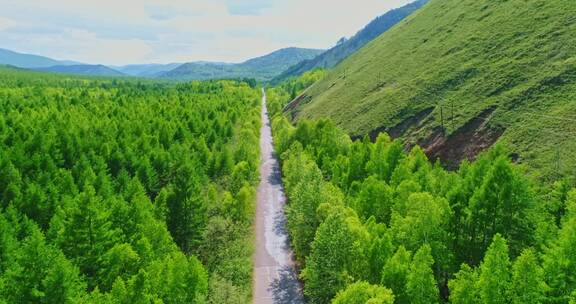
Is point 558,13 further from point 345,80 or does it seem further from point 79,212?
point 79,212

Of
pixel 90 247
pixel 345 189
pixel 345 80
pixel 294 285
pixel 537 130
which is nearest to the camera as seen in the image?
pixel 90 247

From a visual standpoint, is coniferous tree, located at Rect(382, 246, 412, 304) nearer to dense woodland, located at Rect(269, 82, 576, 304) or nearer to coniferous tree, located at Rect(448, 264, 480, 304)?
dense woodland, located at Rect(269, 82, 576, 304)

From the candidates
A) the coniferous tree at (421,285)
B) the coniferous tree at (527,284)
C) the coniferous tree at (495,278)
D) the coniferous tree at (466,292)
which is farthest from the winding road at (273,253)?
the coniferous tree at (527,284)

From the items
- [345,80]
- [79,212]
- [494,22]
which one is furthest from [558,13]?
[79,212]

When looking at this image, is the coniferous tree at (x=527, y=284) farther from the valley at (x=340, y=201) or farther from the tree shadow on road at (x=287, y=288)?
the tree shadow on road at (x=287, y=288)

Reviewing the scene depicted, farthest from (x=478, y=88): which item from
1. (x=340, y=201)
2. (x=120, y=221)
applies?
(x=120, y=221)

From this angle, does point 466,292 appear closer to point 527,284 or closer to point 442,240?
point 527,284
